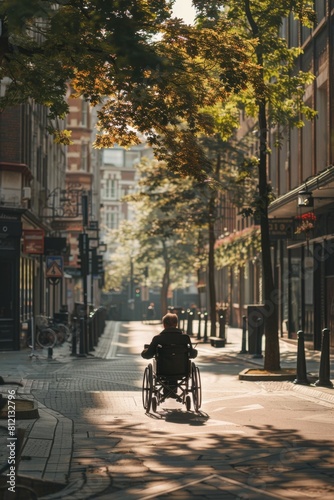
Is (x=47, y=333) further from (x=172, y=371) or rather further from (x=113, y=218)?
(x=113, y=218)

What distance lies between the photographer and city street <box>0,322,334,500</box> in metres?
8.58

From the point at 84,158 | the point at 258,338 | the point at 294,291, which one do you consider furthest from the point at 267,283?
the point at 84,158

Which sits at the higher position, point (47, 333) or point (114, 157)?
point (114, 157)

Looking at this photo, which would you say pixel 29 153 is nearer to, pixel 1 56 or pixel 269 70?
pixel 269 70

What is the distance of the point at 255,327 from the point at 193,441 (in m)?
17.3

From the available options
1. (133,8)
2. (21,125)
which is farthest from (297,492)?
(21,125)

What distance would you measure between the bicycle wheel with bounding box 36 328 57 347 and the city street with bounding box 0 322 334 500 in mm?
10217

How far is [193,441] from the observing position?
11398 millimetres

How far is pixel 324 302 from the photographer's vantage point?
30.2 m

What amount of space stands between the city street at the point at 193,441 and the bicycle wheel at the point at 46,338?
10217mm

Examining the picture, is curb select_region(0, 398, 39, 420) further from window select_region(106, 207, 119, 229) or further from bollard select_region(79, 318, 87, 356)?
window select_region(106, 207, 119, 229)

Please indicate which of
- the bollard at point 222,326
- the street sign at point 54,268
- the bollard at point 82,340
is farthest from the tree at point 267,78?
the bollard at point 222,326

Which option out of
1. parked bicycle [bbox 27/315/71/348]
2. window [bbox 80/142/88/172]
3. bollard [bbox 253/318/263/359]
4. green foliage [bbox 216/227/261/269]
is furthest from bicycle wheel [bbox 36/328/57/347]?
window [bbox 80/142/88/172]

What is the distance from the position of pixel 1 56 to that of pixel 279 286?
27.9 metres
